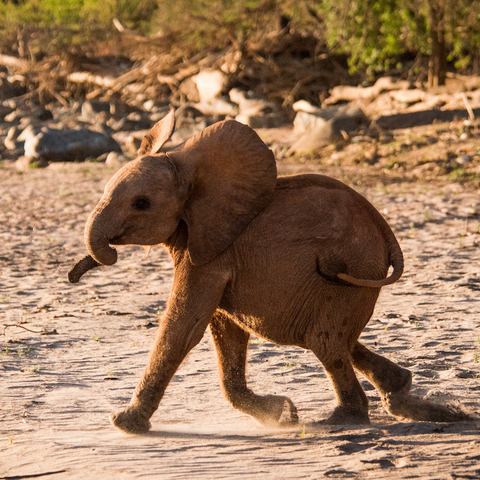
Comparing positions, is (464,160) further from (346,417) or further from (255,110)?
(346,417)

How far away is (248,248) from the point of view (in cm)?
449

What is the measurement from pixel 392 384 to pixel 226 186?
5.07ft

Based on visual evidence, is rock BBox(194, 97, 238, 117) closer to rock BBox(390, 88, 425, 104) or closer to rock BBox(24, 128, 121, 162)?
rock BBox(390, 88, 425, 104)

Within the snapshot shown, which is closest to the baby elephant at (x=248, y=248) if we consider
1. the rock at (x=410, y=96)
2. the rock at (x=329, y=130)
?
the rock at (x=329, y=130)

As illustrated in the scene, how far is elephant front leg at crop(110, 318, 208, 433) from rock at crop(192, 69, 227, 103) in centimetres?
2166

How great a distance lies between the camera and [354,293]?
4492mm

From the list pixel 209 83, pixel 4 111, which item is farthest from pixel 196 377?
pixel 4 111

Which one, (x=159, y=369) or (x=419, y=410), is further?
(x=419, y=410)

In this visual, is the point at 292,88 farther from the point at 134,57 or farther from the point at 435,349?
the point at 435,349

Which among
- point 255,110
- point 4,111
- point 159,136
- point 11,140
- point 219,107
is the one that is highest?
point 159,136

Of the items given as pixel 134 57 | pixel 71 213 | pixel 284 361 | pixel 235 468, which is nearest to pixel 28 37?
pixel 134 57

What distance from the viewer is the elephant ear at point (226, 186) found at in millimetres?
4469

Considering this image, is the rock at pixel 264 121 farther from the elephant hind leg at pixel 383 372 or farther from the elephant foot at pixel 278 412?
the elephant foot at pixel 278 412

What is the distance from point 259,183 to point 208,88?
22134 millimetres
